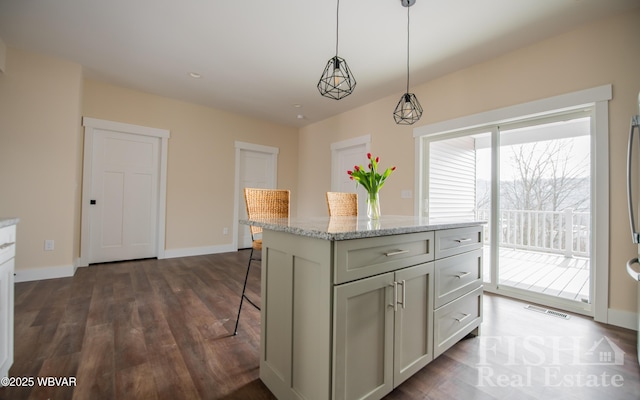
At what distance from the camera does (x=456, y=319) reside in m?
1.69

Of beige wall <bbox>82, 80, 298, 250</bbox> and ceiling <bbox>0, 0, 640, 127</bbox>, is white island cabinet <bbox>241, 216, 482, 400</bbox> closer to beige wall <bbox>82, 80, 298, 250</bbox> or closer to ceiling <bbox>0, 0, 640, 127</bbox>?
ceiling <bbox>0, 0, 640, 127</bbox>

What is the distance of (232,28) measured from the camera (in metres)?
2.49

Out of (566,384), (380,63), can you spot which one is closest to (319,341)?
(566,384)

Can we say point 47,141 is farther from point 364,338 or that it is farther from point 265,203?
point 364,338

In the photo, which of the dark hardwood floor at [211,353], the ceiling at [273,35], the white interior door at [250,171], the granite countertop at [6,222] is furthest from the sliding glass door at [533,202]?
the white interior door at [250,171]

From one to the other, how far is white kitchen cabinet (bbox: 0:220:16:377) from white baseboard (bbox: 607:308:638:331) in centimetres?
397

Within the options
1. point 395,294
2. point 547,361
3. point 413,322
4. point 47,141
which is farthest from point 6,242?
point 547,361

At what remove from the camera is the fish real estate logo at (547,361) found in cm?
147

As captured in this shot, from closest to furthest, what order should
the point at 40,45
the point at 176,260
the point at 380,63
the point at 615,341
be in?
the point at 615,341, the point at 40,45, the point at 380,63, the point at 176,260

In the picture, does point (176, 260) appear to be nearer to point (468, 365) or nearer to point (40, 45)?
point (40, 45)

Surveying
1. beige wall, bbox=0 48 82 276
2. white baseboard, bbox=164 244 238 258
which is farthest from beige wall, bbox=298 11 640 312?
beige wall, bbox=0 48 82 276

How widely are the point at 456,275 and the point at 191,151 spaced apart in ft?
14.4

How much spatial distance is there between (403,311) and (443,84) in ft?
10.2

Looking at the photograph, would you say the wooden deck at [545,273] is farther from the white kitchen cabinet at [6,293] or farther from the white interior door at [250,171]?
the white interior door at [250,171]
